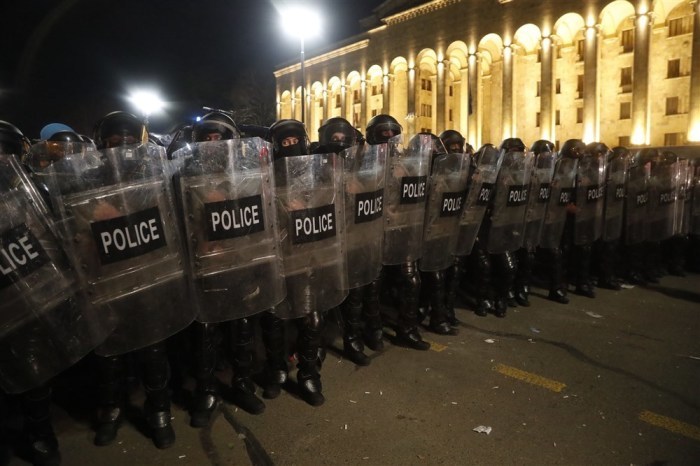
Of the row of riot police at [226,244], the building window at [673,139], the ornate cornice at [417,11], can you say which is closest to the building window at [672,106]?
the building window at [673,139]

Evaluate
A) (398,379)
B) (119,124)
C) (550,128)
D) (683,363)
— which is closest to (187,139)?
(119,124)

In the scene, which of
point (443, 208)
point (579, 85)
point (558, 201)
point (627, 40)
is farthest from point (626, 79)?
point (443, 208)

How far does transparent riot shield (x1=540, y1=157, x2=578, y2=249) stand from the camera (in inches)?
211

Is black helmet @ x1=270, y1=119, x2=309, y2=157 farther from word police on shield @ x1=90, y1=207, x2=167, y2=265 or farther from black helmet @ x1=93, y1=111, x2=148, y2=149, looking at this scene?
word police on shield @ x1=90, y1=207, x2=167, y2=265

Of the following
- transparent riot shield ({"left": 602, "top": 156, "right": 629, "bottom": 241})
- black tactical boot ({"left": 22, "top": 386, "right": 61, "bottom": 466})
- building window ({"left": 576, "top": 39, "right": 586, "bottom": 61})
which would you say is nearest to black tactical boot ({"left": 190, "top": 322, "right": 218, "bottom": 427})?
black tactical boot ({"left": 22, "top": 386, "right": 61, "bottom": 466})

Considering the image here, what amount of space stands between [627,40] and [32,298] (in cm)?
3704

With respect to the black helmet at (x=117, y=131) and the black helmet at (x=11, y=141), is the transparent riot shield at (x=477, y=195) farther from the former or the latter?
the black helmet at (x=11, y=141)

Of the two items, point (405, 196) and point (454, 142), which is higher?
point (454, 142)

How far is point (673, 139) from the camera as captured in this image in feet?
91.8

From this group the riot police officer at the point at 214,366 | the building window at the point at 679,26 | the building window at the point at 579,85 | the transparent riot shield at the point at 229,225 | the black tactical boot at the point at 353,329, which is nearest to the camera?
the transparent riot shield at the point at 229,225

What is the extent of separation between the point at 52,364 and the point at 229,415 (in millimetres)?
1293

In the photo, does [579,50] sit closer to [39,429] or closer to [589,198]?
[589,198]

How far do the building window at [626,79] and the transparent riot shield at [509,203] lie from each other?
31661mm

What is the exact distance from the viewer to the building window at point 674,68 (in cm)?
2823
